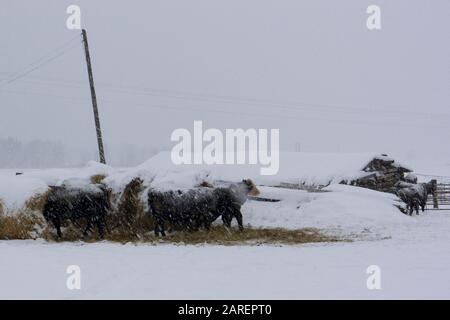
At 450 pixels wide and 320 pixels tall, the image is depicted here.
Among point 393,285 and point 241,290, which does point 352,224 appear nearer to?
point 393,285

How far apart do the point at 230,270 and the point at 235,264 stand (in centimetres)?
57

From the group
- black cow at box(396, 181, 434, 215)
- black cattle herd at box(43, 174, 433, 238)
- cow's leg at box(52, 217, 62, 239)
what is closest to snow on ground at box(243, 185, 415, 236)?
black cattle herd at box(43, 174, 433, 238)

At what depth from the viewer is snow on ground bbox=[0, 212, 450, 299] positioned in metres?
7.00

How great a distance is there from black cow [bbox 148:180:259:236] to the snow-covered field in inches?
28.9

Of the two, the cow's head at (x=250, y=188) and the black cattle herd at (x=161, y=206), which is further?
the cow's head at (x=250, y=188)

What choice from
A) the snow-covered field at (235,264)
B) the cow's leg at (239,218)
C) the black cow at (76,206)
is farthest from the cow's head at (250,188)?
the black cow at (76,206)

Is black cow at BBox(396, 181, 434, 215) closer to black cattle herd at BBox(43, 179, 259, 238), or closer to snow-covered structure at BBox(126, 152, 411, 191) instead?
snow-covered structure at BBox(126, 152, 411, 191)

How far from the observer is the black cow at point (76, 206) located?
13.7 meters

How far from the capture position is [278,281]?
7672mm

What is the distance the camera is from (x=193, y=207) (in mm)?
14531

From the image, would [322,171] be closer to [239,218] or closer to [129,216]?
[239,218]

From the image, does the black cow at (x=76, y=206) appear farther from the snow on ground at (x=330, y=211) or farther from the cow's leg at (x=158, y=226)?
the snow on ground at (x=330, y=211)

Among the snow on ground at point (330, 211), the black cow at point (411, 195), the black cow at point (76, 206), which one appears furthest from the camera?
the black cow at point (411, 195)

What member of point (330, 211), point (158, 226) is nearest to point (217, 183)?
point (158, 226)
